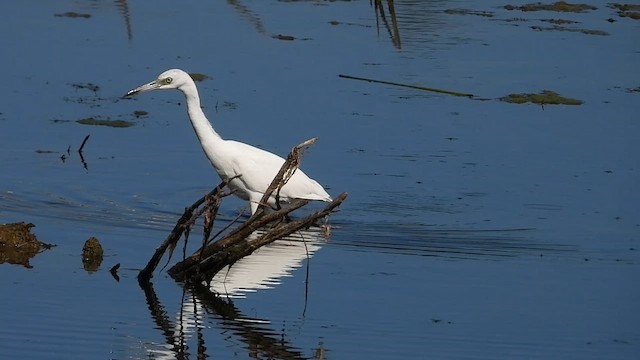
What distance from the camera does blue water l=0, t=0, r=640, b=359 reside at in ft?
27.3

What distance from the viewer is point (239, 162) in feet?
37.5

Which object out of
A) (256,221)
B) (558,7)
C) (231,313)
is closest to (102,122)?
(256,221)

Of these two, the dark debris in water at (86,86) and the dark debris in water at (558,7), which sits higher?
the dark debris in water at (86,86)

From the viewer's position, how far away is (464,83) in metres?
16.3

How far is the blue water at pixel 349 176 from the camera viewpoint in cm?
831

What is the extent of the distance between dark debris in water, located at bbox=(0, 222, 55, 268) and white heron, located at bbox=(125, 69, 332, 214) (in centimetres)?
194

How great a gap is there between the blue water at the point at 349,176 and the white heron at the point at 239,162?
42 centimetres

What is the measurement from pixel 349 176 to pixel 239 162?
5.72 feet

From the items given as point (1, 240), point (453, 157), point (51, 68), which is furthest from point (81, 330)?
point (51, 68)

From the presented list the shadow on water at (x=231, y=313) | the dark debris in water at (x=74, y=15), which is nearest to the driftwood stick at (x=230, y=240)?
the shadow on water at (x=231, y=313)

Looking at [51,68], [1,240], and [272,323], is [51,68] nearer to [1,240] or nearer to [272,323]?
[1,240]

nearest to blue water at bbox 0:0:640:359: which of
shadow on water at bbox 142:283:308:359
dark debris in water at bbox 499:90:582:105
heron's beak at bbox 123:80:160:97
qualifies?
shadow on water at bbox 142:283:308:359

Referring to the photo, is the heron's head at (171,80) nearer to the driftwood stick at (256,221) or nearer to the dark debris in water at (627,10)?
the driftwood stick at (256,221)

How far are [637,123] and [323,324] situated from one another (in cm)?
781
